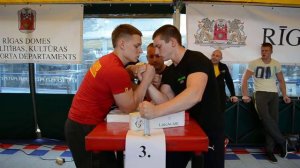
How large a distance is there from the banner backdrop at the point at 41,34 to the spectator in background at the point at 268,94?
7.61 feet

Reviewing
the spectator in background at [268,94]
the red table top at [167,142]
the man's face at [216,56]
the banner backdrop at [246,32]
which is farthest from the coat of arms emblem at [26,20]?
the red table top at [167,142]

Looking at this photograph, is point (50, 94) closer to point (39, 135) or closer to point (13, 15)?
point (39, 135)

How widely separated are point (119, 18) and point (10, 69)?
→ 179 centimetres

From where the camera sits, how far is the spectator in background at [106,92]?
1602 mm

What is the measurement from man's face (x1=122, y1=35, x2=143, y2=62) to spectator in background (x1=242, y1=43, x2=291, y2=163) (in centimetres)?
241

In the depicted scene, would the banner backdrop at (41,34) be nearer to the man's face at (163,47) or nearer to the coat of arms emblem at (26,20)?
the coat of arms emblem at (26,20)

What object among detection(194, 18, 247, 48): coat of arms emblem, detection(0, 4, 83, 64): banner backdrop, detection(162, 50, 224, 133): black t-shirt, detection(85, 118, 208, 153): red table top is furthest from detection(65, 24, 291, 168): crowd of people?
detection(0, 4, 83, 64): banner backdrop

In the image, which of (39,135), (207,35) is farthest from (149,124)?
(39,135)

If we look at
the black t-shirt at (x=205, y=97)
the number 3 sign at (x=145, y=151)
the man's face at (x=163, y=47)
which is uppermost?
the man's face at (x=163, y=47)

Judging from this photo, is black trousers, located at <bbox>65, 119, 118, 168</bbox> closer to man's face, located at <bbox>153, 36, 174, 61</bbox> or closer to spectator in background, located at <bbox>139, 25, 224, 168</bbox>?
spectator in background, located at <bbox>139, 25, 224, 168</bbox>

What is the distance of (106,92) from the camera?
168cm

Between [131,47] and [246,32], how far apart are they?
2.46m

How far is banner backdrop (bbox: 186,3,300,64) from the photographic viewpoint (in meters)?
3.71

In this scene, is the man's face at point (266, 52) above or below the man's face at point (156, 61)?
above
